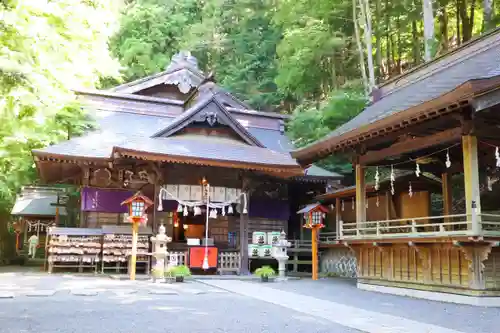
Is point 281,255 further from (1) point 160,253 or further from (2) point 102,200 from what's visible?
(2) point 102,200

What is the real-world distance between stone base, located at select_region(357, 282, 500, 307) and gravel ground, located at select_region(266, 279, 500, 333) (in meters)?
0.28

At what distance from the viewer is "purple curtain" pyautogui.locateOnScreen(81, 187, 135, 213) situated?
54.8ft

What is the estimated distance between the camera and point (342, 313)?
8.30 m

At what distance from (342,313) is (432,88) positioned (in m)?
6.41

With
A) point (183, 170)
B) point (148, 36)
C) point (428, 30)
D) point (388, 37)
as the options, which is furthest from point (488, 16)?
point (148, 36)

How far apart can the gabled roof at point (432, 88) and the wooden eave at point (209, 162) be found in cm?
243

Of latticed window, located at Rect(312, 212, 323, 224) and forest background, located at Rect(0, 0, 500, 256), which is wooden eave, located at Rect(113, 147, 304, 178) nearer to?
latticed window, located at Rect(312, 212, 323, 224)

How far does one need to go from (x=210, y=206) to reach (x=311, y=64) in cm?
1210

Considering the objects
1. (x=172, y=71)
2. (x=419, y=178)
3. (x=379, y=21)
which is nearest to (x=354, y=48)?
(x=379, y=21)

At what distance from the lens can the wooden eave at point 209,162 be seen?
14.9 meters

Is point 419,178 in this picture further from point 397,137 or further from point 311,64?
point 311,64

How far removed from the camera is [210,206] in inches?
666

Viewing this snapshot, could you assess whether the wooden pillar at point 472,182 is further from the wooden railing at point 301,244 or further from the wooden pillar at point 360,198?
the wooden railing at point 301,244

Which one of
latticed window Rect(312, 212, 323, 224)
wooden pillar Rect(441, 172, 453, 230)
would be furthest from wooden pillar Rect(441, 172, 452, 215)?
latticed window Rect(312, 212, 323, 224)
